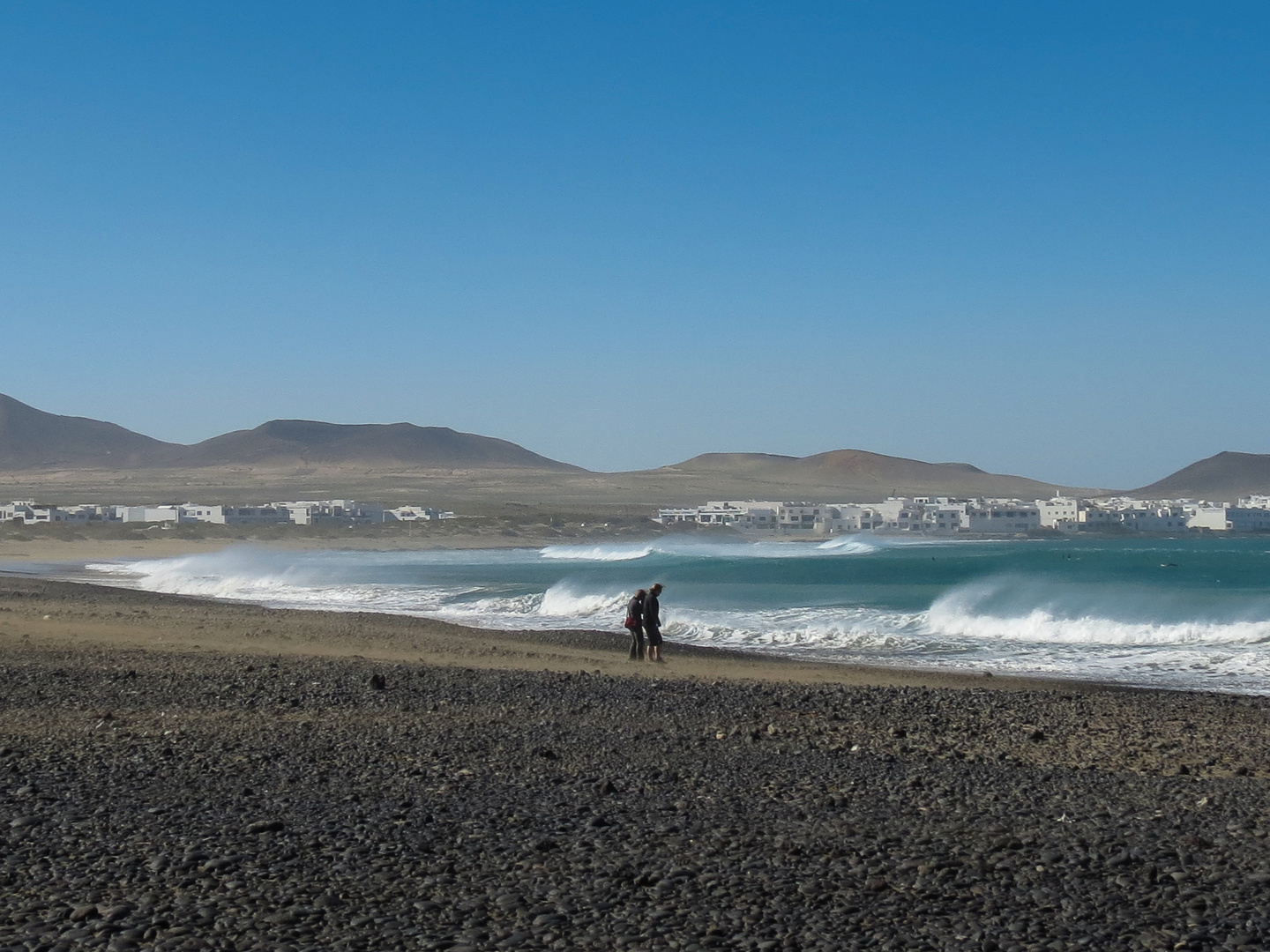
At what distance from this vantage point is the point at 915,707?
12.5m

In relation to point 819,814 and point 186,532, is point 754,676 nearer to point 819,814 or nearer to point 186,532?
point 819,814

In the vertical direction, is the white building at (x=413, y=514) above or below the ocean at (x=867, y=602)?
above

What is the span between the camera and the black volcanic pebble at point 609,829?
199 inches

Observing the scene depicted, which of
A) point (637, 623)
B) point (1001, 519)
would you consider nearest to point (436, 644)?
point (637, 623)

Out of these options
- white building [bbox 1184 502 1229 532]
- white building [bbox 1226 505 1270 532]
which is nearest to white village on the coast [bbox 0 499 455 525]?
white building [bbox 1184 502 1229 532]

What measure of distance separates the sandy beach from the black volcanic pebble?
0.02 metres

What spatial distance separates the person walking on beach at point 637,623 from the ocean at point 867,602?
158 inches

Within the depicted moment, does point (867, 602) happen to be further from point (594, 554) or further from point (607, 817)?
point (594, 554)

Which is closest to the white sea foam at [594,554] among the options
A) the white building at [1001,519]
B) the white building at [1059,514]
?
the white building at [1001,519]

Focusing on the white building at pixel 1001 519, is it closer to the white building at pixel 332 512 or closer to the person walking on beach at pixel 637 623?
the white building at pixel 332 512

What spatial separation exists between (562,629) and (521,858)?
19820 mm

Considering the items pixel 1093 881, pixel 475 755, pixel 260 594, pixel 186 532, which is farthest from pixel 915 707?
pixel 186 532

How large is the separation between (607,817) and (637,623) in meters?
11.5

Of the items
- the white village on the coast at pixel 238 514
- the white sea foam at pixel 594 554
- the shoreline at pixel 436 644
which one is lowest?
the white sea foam at pixel 594 554
